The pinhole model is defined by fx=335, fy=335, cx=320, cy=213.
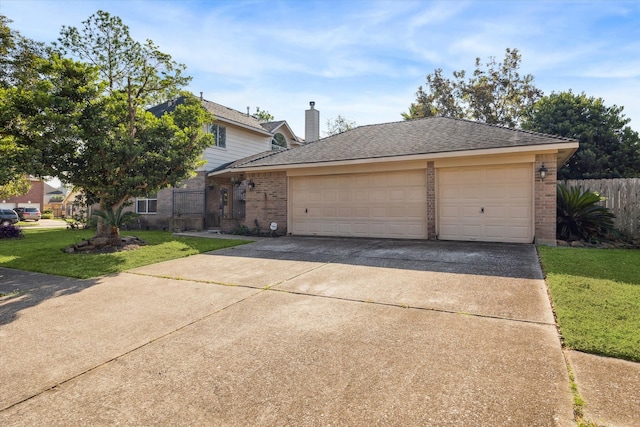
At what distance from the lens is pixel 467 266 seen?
6379 millimetres

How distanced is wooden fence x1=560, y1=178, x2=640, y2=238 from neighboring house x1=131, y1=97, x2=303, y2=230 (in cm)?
1405

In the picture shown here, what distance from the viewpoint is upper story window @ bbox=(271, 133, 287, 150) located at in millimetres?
22816

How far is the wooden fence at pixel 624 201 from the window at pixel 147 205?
18.3m

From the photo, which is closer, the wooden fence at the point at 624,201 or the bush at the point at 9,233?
the wooden fence at the point at 624,201

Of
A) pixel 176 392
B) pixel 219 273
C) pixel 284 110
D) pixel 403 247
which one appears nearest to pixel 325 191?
pixel 403 247

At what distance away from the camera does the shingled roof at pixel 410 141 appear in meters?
9.22

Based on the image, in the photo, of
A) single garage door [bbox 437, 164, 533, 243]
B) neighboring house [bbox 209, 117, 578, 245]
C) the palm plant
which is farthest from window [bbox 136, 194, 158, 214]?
single garage door [bbox 437, 164, 533, 243]

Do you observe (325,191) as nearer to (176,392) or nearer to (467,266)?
(467,266)

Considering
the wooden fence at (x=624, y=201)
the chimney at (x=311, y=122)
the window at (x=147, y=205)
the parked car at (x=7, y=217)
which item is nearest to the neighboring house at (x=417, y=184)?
the wooden fence at (x=624, y=201)

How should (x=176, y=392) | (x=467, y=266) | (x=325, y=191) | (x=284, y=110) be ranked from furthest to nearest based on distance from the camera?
(x=284, y=110) → (x=325, y=191) → (x=467, y=266) → (x=176, y=392)

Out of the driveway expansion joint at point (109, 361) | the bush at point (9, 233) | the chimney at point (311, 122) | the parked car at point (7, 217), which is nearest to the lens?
the driveway expansion joint at point (109, 361)

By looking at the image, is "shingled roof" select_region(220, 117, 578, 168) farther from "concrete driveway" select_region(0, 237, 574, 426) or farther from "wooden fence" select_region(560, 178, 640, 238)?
"concrete driveway" select_region(0, 237, 574, 426)

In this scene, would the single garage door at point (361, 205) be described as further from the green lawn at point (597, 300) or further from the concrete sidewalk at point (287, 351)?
the concrete sidewalk at point (287, 351)

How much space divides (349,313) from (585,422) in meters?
2.37
